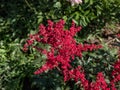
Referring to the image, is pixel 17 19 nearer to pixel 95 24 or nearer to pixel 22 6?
pixel 22 6

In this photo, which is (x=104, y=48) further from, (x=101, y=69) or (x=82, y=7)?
(x=82, y=7)

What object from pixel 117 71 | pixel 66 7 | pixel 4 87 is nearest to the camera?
pixel 117 71

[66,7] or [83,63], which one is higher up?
[66,7]

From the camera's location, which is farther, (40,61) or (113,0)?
(113,0)

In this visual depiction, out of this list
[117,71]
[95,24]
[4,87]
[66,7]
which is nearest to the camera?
[117,71]

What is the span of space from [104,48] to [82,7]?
38.0 inches

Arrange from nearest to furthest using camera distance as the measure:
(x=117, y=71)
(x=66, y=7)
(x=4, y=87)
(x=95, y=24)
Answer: (x=117, y=71) → (x=4, y=87) → (x=66, y=7) → (x=95, y=24)

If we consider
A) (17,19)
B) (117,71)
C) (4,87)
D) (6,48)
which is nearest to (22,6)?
(17,19)

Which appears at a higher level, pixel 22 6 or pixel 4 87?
pixel 22 6

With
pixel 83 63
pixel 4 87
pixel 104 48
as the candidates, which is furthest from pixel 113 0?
pixel 4 87

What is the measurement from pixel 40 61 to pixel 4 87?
0.56 meters

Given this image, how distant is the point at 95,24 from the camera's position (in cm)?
571

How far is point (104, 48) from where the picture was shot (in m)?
4.59

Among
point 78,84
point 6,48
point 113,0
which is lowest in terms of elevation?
point 78,84
